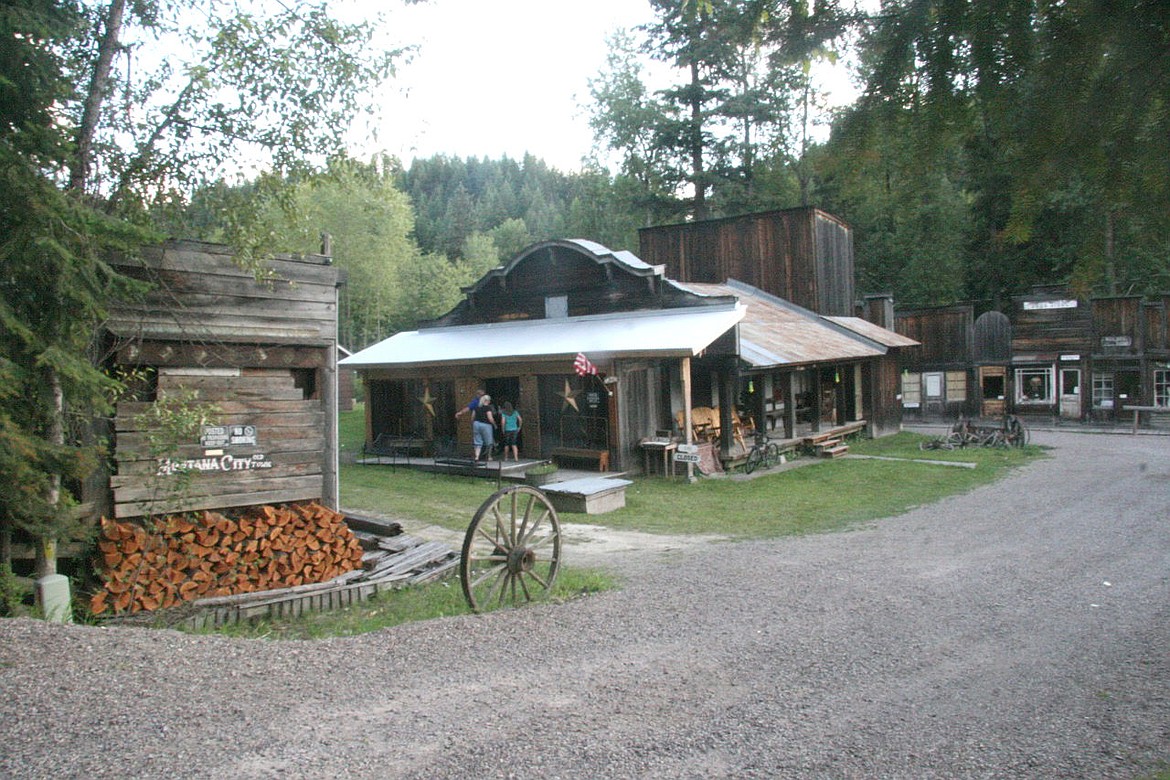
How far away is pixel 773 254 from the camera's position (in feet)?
89.6

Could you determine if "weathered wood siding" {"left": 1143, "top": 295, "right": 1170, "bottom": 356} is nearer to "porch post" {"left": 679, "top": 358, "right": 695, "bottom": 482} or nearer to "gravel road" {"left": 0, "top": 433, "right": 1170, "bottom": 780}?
"porch post" {"left": 679, "top": 358, "right": 695, "bottom": 482}

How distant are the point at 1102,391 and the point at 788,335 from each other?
1613cm

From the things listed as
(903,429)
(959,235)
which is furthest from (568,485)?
(959,235)

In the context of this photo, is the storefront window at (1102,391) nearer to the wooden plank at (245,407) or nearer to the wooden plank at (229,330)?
the wooden plank at (229,330)

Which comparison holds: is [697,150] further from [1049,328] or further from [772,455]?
[772,455]

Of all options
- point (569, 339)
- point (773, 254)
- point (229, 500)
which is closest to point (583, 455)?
point (569, 339)

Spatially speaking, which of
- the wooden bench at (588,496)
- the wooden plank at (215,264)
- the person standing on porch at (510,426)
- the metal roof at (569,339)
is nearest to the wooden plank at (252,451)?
the wooden plank at (215,264)

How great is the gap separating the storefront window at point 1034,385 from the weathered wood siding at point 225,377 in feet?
98.7

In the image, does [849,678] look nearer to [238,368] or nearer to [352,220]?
[238,368]

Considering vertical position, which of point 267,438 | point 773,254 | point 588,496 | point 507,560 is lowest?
point 588,496

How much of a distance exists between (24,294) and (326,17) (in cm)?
554

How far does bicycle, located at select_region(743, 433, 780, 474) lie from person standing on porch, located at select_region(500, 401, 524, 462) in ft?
17.3

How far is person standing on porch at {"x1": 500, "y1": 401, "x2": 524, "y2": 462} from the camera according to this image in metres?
18.4

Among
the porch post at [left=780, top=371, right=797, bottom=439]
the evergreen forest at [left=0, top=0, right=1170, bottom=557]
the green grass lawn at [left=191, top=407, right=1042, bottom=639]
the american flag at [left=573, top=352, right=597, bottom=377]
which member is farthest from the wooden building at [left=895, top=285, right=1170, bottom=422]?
the evergreen forest at [left=0, top=0, right=1170, bottom=557]
